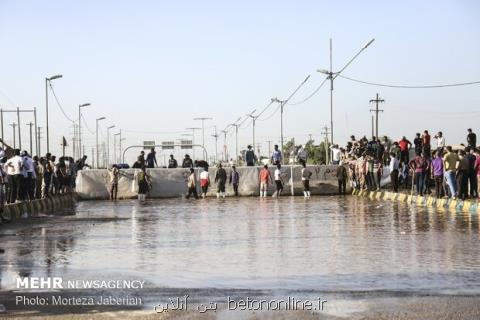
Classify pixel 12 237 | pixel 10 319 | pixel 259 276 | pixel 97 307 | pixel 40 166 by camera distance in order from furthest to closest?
pixel 40 166, pixel 12 237, pixel 259 276, pixel 97 307, pixel 10 319

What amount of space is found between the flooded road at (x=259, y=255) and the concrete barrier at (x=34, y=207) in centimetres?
117

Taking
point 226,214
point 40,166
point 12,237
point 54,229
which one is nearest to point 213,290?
point 12,237

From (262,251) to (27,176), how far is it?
42.7ft

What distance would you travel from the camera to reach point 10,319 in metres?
7.34

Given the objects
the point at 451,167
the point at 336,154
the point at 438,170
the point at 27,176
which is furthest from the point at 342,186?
the point at 27,176

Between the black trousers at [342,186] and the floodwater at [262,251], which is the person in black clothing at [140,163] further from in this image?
the floodwater at [262,251]

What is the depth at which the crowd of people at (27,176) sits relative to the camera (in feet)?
72.7

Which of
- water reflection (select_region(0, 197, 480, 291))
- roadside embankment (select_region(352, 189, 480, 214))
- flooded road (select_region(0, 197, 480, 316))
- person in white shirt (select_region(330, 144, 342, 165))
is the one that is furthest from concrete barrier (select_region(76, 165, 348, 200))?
flooded road (select_region(0, 197, 480, 316))

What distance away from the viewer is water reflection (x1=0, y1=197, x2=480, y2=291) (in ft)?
31.9

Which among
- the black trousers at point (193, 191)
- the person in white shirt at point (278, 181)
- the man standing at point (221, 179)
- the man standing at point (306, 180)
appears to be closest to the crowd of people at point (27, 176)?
the black trousers at point (193, 191)

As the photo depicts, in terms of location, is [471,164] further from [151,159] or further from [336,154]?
[151,159]

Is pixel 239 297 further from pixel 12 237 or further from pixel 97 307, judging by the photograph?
pixel 12 237

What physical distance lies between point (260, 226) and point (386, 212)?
19.2ft

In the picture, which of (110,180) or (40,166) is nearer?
(40,166)
